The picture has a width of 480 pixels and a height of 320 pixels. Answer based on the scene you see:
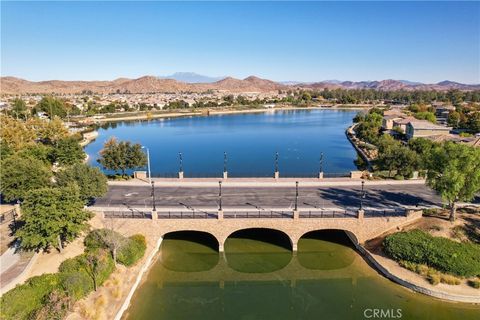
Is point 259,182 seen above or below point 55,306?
above

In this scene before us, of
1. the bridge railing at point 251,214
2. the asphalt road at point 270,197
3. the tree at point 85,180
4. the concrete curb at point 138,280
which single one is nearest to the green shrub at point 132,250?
the concrete curb at point 138,280

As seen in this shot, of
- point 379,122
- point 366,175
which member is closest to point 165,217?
point 366,175

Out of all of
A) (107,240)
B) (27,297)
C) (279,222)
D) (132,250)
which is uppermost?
(279,222)

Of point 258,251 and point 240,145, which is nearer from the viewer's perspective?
point 258,251

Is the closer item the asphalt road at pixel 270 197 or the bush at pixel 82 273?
the bush at pixel 82 273

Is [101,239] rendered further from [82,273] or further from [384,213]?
[384,213]

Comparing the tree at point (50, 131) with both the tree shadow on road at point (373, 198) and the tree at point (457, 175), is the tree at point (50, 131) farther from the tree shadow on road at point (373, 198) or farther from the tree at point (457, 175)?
the tree at point (457, 175)

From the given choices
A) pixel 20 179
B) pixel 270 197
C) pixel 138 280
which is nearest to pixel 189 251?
pixel 138 280
